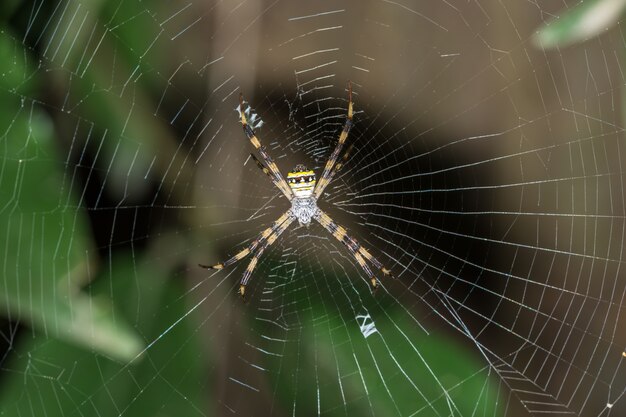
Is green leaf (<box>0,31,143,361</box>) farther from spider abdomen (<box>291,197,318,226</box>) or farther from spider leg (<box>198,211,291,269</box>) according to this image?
spider abdomen (<box>291,197,318,226</box>)

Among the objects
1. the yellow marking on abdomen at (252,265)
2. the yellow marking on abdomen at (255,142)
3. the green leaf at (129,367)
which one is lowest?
the green leaf at (129,367)

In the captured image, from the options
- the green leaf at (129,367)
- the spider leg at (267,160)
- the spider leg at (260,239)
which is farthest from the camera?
the spider leg at (260,239)

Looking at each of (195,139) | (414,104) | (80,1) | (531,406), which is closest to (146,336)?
(195,139)

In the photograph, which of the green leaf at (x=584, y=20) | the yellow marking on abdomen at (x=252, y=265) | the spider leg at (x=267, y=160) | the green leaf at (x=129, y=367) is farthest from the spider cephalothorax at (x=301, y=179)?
the green leaf at (x=584, y=20)

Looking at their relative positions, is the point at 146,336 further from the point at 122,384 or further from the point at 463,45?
the point at 463,45

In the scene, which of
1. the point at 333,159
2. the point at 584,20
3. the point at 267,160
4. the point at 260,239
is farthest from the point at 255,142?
the point at 584,20

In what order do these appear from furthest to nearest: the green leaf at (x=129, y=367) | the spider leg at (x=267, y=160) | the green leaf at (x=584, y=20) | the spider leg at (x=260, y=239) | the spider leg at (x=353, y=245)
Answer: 1. the spider leg at (x=260, y=239)
2. the spider leg at (x=353, y=245)
3. the spider leg at (x=267, y=160)
4. the green leaf at (x=129, y=367)
5. the green leaf at (x=584, y=20)

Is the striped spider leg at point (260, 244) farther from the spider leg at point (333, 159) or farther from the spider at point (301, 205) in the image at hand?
the spider leg at point (333, 159)
